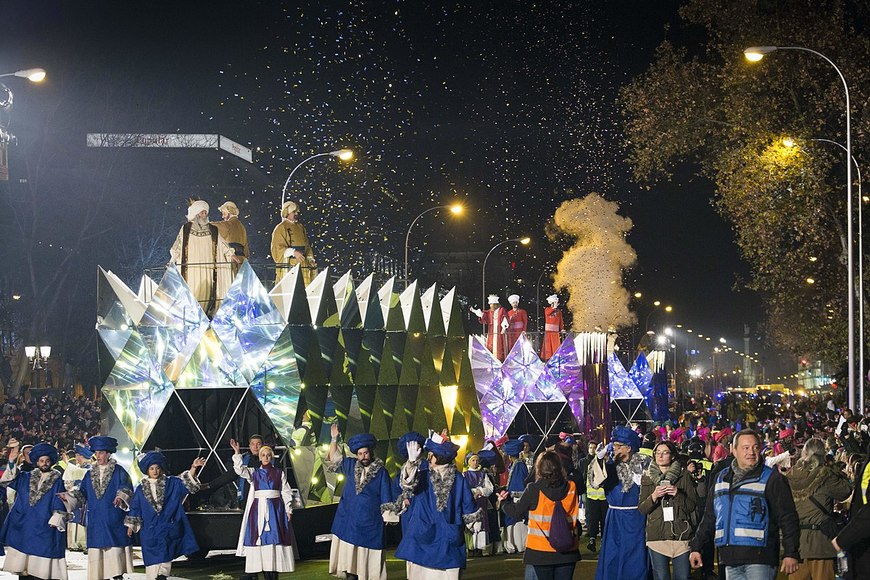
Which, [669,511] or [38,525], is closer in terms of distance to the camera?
[669,511]

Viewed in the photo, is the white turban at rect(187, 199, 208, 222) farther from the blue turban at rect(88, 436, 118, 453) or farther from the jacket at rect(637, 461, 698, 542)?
the jacket at rect(637, 461, 698, 542)

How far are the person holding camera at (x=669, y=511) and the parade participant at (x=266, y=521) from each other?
15.4 ft

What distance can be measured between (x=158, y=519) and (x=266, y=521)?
44.7 inches

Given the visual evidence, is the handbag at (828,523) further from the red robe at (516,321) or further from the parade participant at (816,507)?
the red robe at (516,321)

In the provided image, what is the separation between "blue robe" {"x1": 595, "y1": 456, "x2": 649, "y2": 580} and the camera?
11.6 metres

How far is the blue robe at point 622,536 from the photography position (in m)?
11.6

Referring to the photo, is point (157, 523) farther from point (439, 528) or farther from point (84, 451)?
point (84, 451)

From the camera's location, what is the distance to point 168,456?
62.6 ft

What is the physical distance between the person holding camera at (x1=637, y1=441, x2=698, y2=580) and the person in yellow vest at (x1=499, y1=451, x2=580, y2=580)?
107 centimetres

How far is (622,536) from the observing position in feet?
38.5

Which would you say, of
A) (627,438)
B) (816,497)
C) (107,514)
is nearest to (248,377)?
(107,514)

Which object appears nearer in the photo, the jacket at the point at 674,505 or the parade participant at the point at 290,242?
the jacket at the point at 674,505

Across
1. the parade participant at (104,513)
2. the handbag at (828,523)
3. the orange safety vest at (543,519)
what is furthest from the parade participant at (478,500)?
the orange safety vest at (543,519)

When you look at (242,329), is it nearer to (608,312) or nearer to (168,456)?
(168,456)
